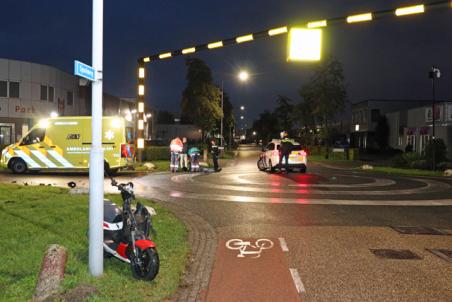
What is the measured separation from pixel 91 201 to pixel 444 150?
90.5 feet

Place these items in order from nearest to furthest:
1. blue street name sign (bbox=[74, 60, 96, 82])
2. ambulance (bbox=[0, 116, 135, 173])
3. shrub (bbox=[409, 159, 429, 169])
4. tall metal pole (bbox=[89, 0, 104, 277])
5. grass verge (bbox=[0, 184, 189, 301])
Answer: grass verge (bbox=[0, 184, 189, 301]) < blue street name sign (bbox=[74, 60, 96, 82]) < tall metal pole (bbox=[89, 0, 104, 277]) < ambulance (bbox=[0, 116, 135, 173]) < shrub (bbox=[409, 159, 429, 169])

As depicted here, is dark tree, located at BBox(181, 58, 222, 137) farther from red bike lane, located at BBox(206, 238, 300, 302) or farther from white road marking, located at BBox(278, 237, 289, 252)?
red bike lane, located at BBox(206, 238, 300, 302)

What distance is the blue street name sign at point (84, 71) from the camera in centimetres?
538

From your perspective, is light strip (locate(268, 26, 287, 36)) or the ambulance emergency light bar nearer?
the ambulance emergency light bar

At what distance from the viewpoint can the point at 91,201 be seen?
5.65 metres

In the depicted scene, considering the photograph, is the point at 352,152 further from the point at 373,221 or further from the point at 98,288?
the point at 98,288

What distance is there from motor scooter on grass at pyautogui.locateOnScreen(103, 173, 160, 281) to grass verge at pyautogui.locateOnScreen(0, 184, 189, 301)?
0.56 feet

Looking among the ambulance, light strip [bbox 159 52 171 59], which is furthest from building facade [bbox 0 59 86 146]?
light strip [bbox 159 52 171 59]

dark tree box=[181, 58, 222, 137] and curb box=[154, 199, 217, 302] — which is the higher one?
dark tree box=[181, 58, 222, 137]

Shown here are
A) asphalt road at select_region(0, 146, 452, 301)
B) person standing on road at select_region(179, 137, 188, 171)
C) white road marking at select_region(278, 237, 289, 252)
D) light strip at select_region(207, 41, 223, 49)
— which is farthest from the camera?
person standing on road at select_region(179, 137, 188, 171)

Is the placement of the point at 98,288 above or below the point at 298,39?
below

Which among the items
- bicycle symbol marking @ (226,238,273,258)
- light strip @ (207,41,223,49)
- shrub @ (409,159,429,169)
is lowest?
bicycle symbol marking @ (226,238,273,258)

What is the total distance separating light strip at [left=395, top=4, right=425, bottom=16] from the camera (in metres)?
14.3

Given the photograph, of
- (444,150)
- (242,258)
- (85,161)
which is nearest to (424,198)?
(242,258)
